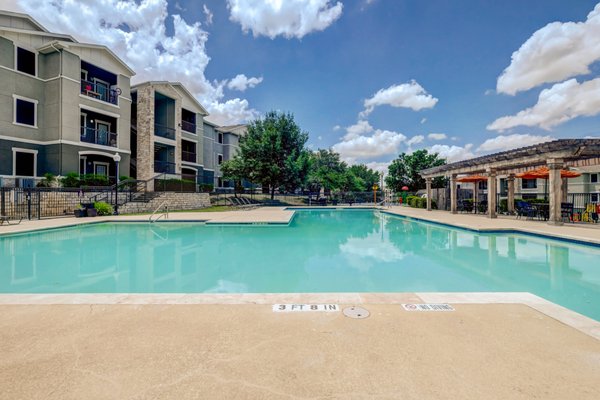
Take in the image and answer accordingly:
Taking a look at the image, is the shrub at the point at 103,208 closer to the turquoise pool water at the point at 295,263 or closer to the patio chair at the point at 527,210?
the turquoise pool water at the point at 295,263

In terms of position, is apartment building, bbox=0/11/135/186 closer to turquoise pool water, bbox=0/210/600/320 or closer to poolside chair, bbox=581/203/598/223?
turquoise pool water, bbox=0/210/600/320

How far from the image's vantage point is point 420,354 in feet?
7.31

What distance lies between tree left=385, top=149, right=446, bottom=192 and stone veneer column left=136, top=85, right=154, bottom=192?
992 inches

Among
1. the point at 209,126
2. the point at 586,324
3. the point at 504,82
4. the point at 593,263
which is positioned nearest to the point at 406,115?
the point at 504,82

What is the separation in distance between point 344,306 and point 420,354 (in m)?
1.09

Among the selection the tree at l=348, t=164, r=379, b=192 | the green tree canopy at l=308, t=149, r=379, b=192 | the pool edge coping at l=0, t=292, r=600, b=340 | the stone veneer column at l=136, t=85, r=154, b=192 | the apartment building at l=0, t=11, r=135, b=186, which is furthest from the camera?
the tree at l=348, t=164, r=379, b=192

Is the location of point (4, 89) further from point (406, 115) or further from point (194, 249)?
point (406, 115)

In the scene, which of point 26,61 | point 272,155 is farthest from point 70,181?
point 272,155

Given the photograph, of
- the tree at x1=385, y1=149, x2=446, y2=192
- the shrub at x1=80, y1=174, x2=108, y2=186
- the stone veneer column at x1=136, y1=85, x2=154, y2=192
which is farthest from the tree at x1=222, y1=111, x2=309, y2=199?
the tree at x1=385, y1=149, x2=446, y2=192

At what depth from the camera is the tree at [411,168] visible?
106 feet

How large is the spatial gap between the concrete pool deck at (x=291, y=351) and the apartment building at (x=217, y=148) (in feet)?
83.2

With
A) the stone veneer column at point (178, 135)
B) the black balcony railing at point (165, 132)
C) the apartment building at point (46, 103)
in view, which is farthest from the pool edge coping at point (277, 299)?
the black balcony railing at point (165, 132)

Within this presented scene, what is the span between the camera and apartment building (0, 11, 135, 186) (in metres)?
15.7

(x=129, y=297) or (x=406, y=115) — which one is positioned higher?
(x=406, y=115)
